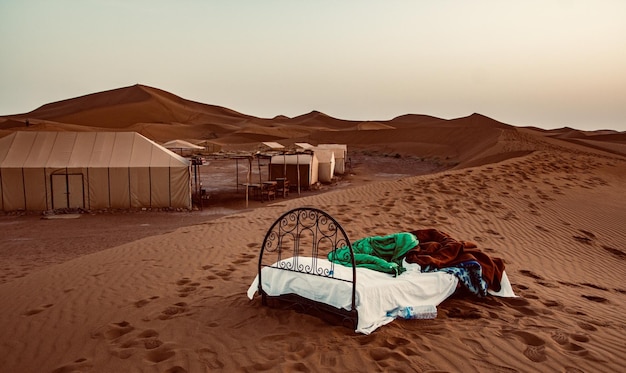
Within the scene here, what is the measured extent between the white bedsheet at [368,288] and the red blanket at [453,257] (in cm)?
27

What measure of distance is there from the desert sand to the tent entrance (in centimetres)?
249

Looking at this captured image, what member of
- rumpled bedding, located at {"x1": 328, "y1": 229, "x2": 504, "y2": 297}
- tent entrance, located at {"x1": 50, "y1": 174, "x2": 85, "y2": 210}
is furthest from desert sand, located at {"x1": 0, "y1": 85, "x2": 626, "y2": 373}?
tent entrance, located at {"x1": 50, "y1": 174, "x2": 85, "y2": 210}

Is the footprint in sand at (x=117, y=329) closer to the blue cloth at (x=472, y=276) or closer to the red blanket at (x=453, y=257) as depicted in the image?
the red blanket at (x=453, y=257)

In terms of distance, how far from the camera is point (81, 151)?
19.9 meters

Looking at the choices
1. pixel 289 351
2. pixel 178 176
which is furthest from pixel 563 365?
pixel 178 176

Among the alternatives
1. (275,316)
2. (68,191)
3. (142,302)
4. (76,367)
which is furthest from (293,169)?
(76,367)

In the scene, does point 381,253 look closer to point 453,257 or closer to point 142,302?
point 453,257

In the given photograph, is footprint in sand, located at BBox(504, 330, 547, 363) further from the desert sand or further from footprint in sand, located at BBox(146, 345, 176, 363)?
footprint in sand, located at BBox(146, 345, 176, 363)

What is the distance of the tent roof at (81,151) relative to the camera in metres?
19.3

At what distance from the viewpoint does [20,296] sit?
7.45m

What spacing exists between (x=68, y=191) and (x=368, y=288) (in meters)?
17.4

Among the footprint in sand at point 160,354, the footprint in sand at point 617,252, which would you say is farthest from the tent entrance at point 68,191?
the footprint in sand at point 617,252

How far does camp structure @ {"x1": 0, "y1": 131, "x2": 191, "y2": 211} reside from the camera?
62.1 ft

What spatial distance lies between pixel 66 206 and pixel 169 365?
16.9 meters
